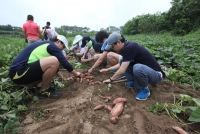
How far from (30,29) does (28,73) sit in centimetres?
388

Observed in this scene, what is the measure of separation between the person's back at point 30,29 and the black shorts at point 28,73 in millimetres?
3732

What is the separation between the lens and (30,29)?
18.4ft

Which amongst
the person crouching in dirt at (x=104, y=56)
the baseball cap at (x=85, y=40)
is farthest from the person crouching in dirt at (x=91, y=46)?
the person crouching in dirt at (x=104, y=56)

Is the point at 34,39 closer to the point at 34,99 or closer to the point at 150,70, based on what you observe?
the point at 34,99

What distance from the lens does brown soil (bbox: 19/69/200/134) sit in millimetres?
1734


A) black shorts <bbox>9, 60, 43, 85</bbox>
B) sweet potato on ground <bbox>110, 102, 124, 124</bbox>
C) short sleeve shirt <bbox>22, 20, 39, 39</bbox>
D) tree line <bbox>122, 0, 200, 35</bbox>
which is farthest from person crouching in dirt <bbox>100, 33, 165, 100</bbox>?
tree line <bbox>122, 0, 200, 35</bbox>

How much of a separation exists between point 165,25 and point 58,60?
67.8ft

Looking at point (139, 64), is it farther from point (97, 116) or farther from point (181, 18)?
point (181, 18)

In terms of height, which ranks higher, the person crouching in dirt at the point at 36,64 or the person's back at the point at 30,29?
the person's back at the point at 30,29

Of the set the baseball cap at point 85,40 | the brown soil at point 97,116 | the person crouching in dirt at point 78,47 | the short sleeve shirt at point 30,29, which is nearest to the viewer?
the brown soil at point 97,116

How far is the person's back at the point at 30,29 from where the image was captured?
5566 mm

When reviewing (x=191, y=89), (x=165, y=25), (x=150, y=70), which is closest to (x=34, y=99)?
(x=150, y=70)

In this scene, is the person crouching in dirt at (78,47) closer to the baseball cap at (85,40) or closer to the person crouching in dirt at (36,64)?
the baseball cap at (85,40)

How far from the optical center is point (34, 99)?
2457 millimetres
